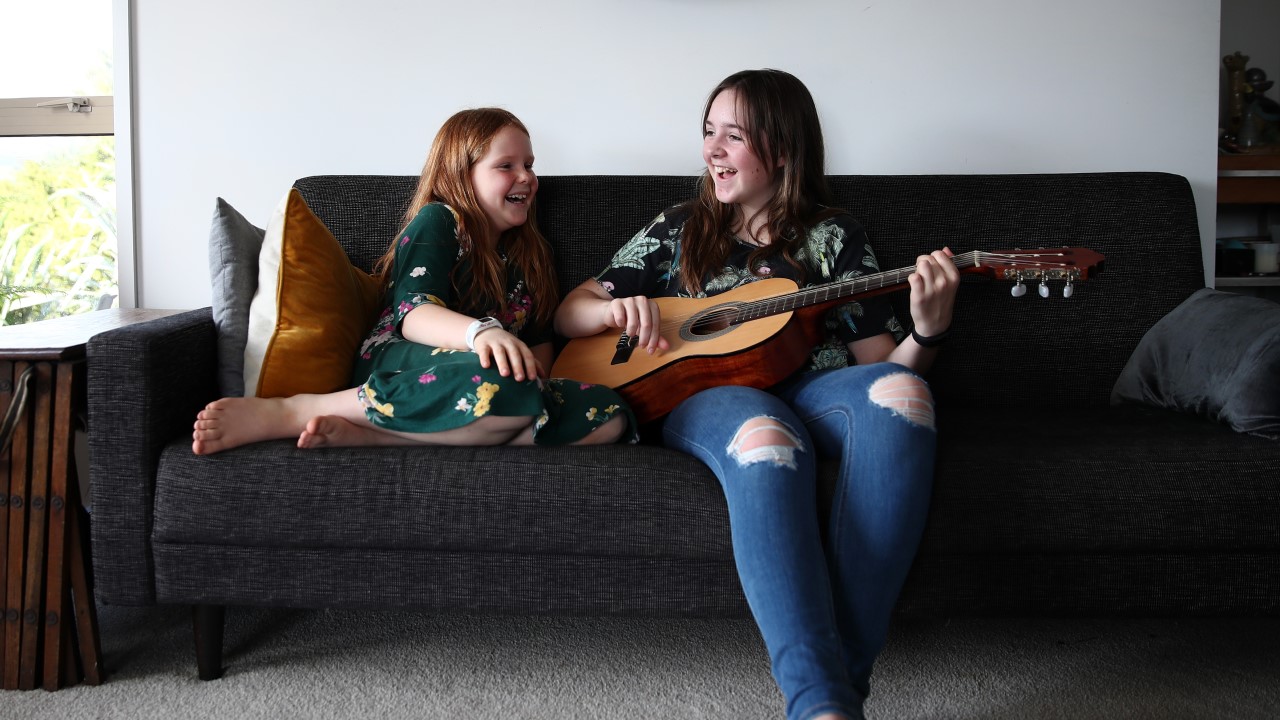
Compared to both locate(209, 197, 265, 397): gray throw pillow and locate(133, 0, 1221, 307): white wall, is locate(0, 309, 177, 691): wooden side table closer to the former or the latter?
locate(209, 197, 265, 397): gray throw pillow

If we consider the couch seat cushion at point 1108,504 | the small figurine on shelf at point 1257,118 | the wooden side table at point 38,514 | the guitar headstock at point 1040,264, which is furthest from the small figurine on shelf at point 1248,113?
the wooden side table at point 38,514

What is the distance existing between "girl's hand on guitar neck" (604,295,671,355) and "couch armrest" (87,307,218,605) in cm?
64

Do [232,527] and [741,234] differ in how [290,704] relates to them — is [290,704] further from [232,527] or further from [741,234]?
[741,234]

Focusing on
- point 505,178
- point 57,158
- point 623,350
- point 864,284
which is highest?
point 57,158

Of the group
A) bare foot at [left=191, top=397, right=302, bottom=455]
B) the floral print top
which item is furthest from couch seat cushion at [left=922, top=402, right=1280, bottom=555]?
bare foot at [left=191, top=397, right=302, bottom=455]

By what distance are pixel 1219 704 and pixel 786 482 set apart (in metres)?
0.70

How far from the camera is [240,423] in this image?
1.30 m

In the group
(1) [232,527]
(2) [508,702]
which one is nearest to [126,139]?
(1) [232,527]

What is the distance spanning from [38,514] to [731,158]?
1.17 meters

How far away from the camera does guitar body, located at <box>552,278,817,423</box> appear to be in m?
1.41

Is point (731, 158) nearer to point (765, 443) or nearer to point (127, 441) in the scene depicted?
point (765, 443)

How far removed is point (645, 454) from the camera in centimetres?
129

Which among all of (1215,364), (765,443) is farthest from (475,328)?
(1215,364)

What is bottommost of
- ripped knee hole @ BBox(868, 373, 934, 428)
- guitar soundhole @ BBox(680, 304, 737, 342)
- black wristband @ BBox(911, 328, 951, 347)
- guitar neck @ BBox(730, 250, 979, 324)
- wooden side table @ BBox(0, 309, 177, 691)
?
wooden side table @ BBox(0, 309, 177, 691)
